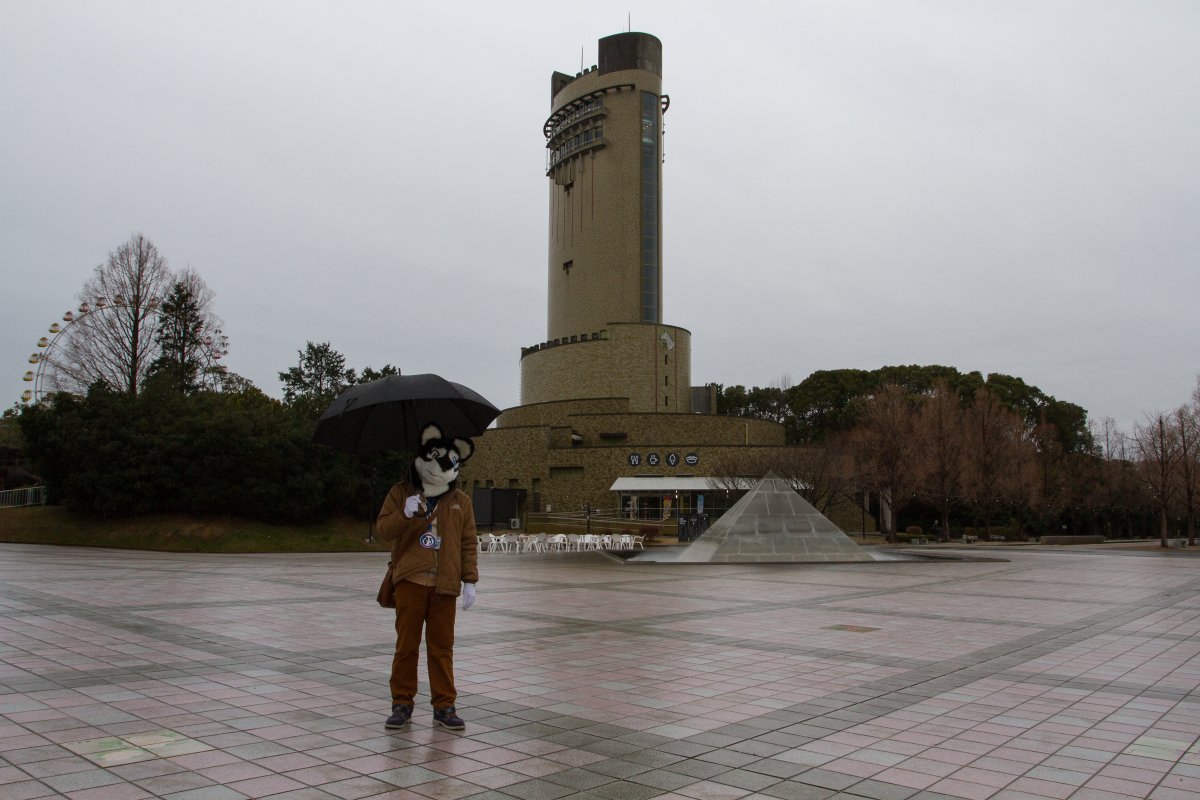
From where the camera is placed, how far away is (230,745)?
16.4 ft

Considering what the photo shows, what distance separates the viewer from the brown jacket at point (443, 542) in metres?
5.55

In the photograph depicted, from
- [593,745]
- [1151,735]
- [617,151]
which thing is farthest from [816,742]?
[617,151]

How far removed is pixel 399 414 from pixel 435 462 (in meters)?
1.01

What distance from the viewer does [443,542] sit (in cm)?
559

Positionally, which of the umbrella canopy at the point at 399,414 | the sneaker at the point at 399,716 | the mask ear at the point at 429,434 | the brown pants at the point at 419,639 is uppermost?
the umbrella canopy at the point at 399,414

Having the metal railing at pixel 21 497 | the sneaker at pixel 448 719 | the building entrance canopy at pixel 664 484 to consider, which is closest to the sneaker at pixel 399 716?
the sneaker at pixel 448 719

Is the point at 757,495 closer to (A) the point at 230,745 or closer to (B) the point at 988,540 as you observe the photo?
(A) the point at 230,745

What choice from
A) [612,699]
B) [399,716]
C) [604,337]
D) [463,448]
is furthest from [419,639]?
[604,337]

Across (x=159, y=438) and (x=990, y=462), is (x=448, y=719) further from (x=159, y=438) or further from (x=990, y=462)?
(x=990, y=462)

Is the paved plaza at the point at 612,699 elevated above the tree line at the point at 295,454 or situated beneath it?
situated beneath

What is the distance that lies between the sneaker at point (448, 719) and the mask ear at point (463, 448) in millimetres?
1598

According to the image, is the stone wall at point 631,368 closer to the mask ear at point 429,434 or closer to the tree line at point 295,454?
the tree line at point 295,454

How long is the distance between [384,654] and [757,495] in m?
16.6

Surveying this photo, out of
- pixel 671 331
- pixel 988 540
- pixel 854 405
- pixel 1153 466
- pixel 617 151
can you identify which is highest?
pixel 617 151
